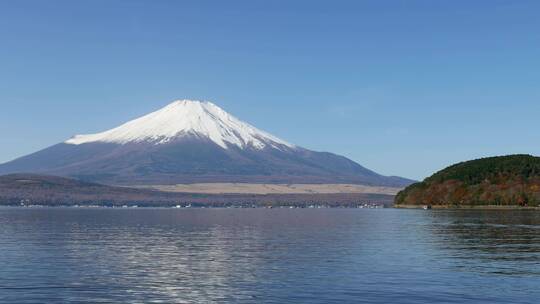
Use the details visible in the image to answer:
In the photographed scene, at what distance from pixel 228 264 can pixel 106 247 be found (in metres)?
25.4

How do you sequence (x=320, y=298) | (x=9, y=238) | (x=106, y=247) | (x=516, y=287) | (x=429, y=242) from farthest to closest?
(x=9, y=238), (x=429, y=242), (x=106, y=247), (x=516, y=287), (x=320, y=298)

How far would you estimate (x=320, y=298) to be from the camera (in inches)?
1836

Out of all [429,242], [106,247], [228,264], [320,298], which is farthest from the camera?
[429,242]

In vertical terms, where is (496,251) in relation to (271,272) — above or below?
above

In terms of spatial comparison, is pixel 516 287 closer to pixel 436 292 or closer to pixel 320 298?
pixel 436 292

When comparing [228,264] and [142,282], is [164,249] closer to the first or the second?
[228,264]

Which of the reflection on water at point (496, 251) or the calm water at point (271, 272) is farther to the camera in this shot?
the reflection on water at point (496, 251)

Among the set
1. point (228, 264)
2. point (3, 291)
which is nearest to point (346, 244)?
point (228, 264)

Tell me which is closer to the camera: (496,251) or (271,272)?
(271,272)

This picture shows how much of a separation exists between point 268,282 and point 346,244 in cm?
3867

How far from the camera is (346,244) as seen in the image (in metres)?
91.1

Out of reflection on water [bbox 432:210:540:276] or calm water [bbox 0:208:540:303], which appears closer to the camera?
calm water [bbox 0:208:540:303]

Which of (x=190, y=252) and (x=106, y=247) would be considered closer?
(x=190, y=252)

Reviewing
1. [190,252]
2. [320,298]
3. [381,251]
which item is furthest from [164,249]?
[320,298]
